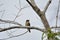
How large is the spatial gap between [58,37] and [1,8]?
1683 millimetres

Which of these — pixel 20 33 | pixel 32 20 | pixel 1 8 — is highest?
pixel 1 8

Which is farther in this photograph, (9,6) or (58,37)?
(9,6)

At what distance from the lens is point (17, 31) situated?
2703 millimetres

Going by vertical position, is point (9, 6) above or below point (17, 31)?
above

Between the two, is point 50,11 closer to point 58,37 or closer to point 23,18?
point 23,18

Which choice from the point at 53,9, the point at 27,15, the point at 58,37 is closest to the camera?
the point at 58,37

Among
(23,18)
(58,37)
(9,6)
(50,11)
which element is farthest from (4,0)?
(58,37)

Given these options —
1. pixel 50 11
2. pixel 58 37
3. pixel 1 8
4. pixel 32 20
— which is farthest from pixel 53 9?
pixel 58 37

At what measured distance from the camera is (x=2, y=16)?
2.68m

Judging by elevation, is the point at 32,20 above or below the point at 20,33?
above

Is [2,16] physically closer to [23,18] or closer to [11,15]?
[11,15]

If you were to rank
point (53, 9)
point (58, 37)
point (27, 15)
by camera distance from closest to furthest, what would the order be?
point (58, 37) → point (53, 9) → point (27, 15)

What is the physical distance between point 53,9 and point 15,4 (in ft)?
2.05

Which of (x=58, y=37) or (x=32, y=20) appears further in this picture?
(x=32, y=20)
